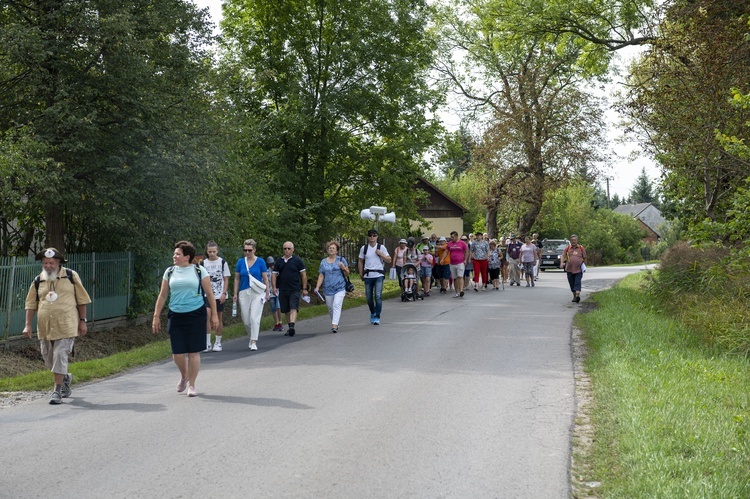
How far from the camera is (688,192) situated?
20.6 m

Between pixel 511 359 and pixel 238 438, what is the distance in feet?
18.1

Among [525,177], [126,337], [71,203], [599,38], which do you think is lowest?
[126,337]

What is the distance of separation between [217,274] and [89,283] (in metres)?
5.54

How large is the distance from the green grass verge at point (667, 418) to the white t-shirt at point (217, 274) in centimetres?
595

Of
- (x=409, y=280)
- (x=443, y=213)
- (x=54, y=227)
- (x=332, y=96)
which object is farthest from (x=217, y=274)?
(x=443, y=213)

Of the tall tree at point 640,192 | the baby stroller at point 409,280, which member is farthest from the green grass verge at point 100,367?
the tall tree at point 640,192

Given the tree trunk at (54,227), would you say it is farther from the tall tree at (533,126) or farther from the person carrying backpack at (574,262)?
the tall tree at (533,126)

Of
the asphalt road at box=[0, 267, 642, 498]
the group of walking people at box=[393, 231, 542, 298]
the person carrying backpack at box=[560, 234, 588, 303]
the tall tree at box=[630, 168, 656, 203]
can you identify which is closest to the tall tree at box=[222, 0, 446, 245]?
the group of walking people at box=[393, 231, 542, 298]

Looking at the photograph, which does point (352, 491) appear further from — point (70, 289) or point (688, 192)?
point (688, 192)

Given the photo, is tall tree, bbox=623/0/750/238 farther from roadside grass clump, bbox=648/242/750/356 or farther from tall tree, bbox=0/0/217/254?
tall tree, bbox=0/0/217/254

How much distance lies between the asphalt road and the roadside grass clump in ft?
7.83

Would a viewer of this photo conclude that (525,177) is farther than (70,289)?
Yes

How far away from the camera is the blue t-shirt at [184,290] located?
9281 mm

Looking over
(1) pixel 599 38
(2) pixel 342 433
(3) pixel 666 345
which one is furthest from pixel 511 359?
(1) pixel 599 38
